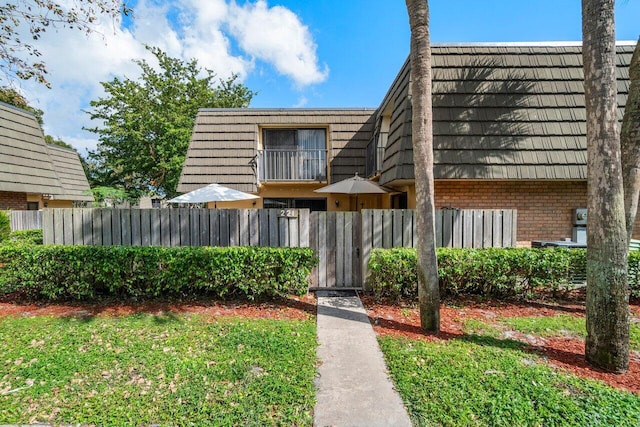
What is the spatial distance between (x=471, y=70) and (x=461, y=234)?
4.75 m

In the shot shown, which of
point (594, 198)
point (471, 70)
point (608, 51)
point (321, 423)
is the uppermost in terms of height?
point (471, 70)

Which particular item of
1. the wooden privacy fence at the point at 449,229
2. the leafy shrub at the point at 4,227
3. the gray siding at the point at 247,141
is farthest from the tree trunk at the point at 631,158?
the leafy shrub at the point at 4,227

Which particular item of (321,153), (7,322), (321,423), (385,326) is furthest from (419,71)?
(321,153)

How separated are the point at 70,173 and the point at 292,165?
17.9m

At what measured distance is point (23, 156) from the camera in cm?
1423

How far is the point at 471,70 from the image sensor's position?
25.4 feet

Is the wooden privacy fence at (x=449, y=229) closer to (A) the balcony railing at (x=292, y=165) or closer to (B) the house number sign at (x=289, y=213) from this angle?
(B) the house number sign at (x=289, y=213)

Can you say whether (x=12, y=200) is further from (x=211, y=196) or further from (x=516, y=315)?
(x=516, y=315)

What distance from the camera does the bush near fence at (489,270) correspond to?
5293 millimetres

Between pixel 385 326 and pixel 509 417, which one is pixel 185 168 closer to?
pixel 385 326

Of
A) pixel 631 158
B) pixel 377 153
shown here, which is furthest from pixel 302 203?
pixel 631 158

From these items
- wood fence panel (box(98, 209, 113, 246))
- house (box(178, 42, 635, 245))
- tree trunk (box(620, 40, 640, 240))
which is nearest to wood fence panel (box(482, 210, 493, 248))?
house (box(178, 42, 635, 245))

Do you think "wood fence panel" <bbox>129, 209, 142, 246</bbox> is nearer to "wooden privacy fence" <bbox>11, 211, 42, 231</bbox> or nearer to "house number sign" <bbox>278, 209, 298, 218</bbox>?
"house number sign" <bbox>278, 209, 298, 218</bbox>

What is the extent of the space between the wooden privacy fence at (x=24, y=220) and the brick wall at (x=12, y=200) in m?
2.28
